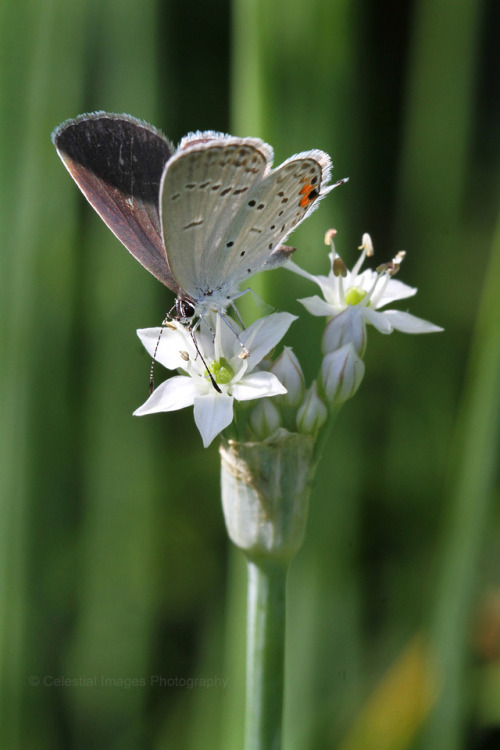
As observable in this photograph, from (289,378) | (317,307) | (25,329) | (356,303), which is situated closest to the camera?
(289,378)

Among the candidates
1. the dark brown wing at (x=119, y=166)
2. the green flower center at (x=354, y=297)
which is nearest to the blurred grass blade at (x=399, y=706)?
the green flower center at (x=354, y=297)

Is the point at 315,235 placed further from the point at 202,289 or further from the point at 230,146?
the point at 230,146

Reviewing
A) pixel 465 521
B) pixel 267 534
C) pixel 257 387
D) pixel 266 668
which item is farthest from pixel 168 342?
pixel 465 521

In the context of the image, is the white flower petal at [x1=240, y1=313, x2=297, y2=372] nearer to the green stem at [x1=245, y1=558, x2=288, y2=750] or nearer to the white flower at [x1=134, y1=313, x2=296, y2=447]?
the white flower at [x1=134, y1=313, x2=296, y2=447]

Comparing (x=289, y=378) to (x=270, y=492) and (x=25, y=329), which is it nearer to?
(x=270, y=492)

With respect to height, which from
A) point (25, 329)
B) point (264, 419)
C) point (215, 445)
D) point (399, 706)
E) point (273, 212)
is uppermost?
point (273, 212)

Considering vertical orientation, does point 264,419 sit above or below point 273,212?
below

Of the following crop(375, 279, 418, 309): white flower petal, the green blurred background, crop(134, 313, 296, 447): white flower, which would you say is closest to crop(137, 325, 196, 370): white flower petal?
crop(134, 313, 296, 447): white flower
